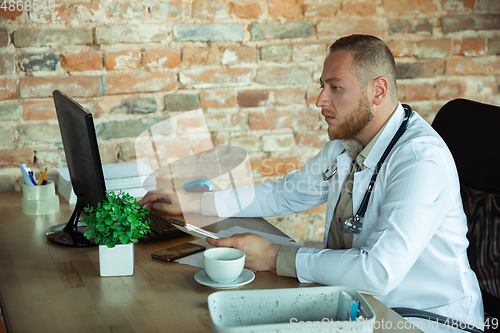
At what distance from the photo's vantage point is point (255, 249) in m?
1.23

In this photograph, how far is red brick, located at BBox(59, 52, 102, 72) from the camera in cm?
193

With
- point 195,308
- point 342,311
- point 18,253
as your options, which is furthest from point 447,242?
point 18,253

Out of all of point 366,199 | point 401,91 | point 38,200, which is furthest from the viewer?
point 401,91

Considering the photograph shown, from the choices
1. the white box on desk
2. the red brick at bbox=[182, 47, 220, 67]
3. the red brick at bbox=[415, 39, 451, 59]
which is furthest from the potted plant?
the red brick at bbox=[415, 39, 451, 59]

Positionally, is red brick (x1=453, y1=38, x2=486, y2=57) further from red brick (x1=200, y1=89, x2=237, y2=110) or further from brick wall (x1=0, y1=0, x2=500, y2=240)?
red brick (x1=200, y1=89, x2=237, y2=110)

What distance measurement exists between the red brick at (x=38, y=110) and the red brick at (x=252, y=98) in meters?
0.78

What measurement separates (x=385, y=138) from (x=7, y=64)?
4.67 ft

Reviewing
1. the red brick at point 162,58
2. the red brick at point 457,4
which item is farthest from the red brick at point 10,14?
the red brick at point 457,4

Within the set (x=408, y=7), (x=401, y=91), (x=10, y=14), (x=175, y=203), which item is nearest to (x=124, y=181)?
(x=175, y=203)

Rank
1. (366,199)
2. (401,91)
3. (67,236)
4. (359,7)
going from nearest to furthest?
(366,199) < (67,236) < (359,7) < (401,91)

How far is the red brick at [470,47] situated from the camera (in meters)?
2.31

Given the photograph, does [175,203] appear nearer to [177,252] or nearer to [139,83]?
[177,252]

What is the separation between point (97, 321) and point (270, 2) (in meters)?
1.58

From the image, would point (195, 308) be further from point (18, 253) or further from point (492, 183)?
point (492, 183)
